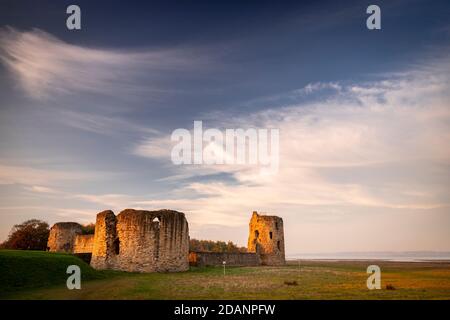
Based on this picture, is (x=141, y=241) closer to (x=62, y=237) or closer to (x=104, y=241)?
(x=104, y=241)

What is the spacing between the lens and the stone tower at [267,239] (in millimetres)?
52750

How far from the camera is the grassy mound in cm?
1980

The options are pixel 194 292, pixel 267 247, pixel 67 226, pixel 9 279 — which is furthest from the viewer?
pixel 267 247

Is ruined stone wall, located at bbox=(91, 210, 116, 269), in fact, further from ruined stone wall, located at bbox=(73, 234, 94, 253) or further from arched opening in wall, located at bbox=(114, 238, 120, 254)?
ruined stone wall, located at bbox=(73, 234, 94, 253)

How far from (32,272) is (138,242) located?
11.6 meters

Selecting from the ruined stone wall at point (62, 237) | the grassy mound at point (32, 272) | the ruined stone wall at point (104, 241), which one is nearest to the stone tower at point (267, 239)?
the ruined stone wall at point (104, 241)

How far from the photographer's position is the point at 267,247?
53062mm

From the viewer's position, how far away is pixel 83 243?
44250 millimetres

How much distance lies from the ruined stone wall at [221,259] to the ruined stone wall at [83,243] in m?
12.9

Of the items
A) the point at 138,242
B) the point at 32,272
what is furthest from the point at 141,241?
the point at 32,272

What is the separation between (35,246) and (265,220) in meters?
36.4
